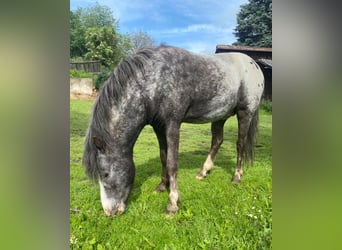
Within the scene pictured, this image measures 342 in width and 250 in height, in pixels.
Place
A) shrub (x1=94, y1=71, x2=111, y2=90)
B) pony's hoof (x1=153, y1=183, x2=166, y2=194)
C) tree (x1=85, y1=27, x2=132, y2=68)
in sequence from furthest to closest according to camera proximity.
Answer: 1. pony's hoof (x1=153, y1=183, x2=166, y2=194)
2. shrub (x1=94, y1=71, x2=111, y2=90)
3. tree (x1=85, y1=27, x2=132, y2=68)

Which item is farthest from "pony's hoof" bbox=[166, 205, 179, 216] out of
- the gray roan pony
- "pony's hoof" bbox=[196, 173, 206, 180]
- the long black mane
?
the long black mane

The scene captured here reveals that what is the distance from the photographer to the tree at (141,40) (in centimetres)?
224

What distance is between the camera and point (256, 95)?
2.77 m

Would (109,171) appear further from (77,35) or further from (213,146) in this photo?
(213,146)

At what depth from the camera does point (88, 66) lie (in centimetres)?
211

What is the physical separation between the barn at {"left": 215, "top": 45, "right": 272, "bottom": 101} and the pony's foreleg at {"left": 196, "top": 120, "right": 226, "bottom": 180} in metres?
0.70

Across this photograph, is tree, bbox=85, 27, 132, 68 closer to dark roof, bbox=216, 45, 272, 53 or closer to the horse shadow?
dark roof, bbox=216, 45, 272, 53

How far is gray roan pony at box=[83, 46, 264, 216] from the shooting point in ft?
6.96

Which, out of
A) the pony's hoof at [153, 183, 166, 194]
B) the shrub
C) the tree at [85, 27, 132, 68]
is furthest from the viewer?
the pony's hoof at [153, 183, 166, 194]

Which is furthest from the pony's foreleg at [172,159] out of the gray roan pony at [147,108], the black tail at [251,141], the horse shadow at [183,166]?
the black tail at [251,141]
